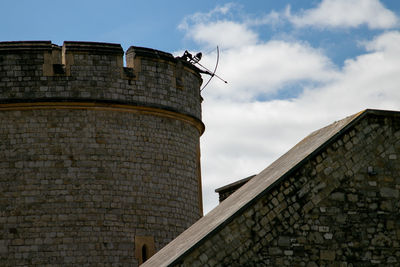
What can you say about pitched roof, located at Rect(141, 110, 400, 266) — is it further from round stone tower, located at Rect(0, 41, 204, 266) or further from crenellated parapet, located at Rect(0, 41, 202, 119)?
crenellated parapet, located at Rect(0, 41, 202, 119)

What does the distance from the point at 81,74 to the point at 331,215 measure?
25.0 ft

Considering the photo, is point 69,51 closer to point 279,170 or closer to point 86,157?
point 86,157

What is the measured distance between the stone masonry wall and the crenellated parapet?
6988 mm

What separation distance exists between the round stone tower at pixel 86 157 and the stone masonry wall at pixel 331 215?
Answer: 20.7 feet

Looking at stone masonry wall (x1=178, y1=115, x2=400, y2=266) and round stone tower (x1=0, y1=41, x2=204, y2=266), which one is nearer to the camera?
stone masonry wall (x1=178, y1=115, x2=400, y2=266)

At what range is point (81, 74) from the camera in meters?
15.8

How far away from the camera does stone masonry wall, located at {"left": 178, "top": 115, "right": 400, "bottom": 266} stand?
928cm

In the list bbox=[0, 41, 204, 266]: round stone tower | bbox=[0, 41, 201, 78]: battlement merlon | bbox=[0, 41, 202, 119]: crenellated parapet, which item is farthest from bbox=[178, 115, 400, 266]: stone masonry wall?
bbox=[0, 41, 201, 78]: battlement merlon

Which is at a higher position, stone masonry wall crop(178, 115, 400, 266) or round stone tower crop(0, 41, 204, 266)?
round stone tower crop(0, 41, 204, 266)

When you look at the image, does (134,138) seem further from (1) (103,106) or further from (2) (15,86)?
(2) (15,86)

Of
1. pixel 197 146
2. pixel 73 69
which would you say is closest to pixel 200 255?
pixel 73 69

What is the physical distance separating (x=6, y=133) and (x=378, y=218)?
8250mm

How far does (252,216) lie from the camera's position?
938 cm

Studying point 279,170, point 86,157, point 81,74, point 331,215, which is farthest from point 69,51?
point 331,215
